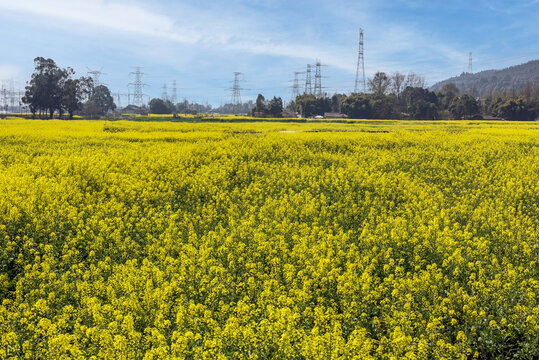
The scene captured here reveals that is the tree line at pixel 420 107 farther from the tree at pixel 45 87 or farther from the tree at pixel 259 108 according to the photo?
the tree at pixel 45 87

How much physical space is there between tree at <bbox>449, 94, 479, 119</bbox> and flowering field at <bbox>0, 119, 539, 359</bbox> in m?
73.7

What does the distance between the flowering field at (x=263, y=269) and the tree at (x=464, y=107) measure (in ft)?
242

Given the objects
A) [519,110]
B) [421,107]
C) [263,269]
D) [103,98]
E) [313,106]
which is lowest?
[263,269]

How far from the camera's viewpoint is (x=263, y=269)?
6.59m

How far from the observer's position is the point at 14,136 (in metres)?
22.3

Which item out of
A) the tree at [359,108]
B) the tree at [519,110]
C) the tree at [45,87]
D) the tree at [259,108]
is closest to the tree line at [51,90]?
the tree at [45,87]

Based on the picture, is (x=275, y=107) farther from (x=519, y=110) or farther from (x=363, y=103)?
(x=519, y=110)

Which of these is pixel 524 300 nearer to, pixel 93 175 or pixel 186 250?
pixel 186 250

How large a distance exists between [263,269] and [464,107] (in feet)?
281

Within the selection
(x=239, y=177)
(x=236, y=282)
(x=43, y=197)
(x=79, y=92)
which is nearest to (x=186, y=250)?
(x=236, y=282)

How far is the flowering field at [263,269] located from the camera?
14.3 ft

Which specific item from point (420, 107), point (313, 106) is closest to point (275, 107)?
point (313, 106)

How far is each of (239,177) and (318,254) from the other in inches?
309

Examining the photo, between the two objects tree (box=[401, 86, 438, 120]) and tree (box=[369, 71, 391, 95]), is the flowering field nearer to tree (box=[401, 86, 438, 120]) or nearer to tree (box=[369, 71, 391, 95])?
tree (box=[401, 86, 438, 120])
